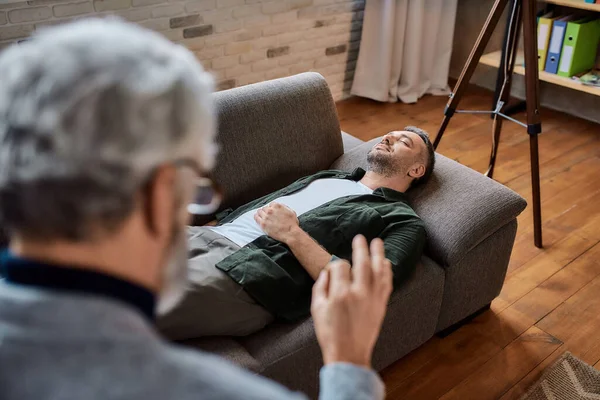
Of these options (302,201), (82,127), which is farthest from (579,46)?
(82,127)

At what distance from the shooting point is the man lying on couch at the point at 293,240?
1.50 metres

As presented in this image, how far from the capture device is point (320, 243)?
171cm

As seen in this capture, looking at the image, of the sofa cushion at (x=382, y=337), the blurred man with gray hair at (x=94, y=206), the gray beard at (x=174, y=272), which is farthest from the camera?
the sofa cushion at (x=382, y=337)

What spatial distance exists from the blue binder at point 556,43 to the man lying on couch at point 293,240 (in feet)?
6.06

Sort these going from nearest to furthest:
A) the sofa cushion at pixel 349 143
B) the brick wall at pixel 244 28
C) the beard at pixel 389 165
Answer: the beard at pixel 389 165 → the sofa cushion at pixel 349 143 → the brick wall at pixel 244 28

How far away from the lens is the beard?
6.51ft

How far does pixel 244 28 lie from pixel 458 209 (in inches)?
75.8

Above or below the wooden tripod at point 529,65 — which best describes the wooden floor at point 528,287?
below

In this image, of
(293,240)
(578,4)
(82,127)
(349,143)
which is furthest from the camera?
(578,4)

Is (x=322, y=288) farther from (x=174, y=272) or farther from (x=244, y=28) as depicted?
(x=244, y=28)

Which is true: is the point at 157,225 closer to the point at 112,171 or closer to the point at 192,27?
the point at 112,171

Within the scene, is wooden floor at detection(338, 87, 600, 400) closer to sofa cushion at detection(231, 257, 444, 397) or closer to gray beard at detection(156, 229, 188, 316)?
sofa cushion at detection(231, 257, 444, 397)

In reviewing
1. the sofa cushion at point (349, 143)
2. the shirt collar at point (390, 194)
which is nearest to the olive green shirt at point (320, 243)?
the shirt collar at point (390, 194)

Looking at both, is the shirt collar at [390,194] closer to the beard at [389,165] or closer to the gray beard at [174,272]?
the beard at [389,165]
